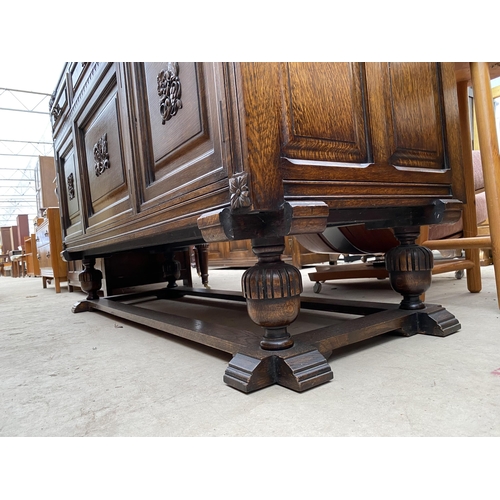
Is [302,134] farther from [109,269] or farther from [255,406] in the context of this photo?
[109,269]

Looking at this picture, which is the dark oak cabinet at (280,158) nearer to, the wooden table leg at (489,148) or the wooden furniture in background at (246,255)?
the wooden table leg at (489,148)

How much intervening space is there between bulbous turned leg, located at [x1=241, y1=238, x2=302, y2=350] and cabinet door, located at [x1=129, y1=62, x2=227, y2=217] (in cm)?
14

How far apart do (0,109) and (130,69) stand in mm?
10005

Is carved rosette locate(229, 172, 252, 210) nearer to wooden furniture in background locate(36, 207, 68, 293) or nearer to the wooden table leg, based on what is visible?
the wooden table leg

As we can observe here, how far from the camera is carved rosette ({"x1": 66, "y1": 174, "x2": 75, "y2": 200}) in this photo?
176cm

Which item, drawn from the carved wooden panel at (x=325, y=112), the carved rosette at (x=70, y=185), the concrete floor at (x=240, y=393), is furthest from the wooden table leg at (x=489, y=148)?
the carved rosette at (x=70, y=185)

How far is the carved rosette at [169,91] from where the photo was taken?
76 centimetres

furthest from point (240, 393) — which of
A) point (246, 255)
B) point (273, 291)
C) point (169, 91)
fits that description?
point (246, 255)

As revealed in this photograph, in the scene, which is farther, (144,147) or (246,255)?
(246,255)

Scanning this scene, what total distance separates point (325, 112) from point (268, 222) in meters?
0.22

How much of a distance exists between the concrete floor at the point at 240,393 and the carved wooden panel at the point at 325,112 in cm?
38

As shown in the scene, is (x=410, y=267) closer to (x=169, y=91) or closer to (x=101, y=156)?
(x=169, y=91)

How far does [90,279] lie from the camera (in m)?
1.80
